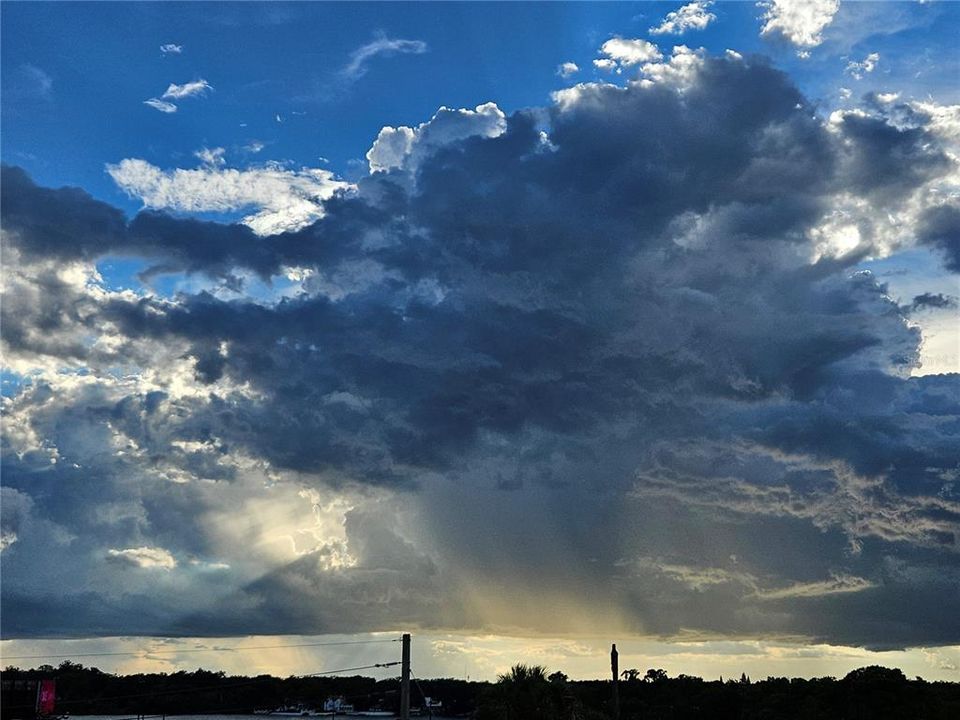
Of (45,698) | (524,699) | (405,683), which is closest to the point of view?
(405,683)

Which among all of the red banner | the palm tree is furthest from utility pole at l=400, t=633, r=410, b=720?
the red banner

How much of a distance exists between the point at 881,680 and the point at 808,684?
39.0m

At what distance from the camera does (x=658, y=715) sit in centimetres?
19088

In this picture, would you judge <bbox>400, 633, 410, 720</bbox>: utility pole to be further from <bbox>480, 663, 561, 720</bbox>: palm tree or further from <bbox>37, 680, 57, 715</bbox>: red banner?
<bbox>37, 680, 57, 715</bbox>: red banner

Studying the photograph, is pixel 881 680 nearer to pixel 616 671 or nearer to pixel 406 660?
pixel 616 671

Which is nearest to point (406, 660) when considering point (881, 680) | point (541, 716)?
point (541, 716)

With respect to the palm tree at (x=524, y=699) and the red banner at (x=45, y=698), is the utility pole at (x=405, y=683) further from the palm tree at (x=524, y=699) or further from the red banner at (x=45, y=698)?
the red banner at (x=45, y=698)

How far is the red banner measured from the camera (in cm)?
11716

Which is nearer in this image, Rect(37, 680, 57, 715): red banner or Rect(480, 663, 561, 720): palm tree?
Rect(480, 663, 561, 720): palm tree

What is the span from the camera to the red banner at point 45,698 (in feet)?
384

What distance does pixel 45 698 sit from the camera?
119m

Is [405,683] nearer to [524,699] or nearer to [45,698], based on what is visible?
[524,699]

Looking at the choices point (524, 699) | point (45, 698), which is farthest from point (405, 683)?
point (45, 698)

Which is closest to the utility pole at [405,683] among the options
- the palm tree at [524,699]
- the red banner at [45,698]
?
the palm tree at [524,699]
